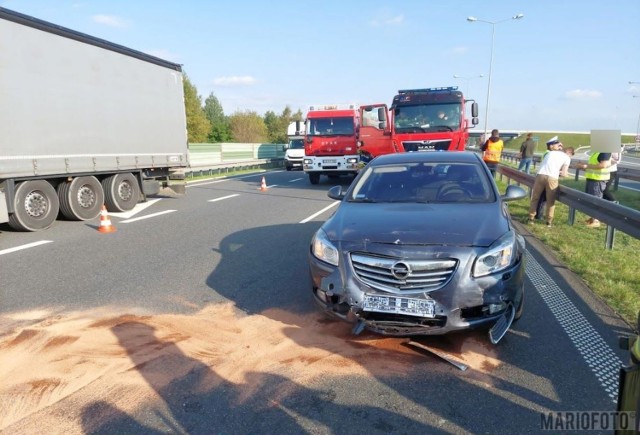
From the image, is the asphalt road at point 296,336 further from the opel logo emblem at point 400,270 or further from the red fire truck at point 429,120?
the red fire truck at point 429,120

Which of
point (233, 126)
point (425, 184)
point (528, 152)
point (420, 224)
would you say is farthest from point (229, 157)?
point (233, 126)

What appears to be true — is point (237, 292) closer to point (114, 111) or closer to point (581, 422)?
point (581, 422)

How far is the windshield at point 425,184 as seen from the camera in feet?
15.5

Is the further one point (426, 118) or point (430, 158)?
point (426, 118)

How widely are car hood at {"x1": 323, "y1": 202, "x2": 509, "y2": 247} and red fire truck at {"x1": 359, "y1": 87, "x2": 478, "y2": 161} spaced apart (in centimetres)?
991

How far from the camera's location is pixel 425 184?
5012 millimetres

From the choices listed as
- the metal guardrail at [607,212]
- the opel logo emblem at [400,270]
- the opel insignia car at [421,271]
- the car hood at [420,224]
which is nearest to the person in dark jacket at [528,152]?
the metal guardrail at [607,212]

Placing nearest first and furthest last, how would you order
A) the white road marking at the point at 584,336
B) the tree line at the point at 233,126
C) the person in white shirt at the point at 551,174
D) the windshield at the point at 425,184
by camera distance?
the white road marking at the point at 584,336 → the windshield at the point at 425,184 → the person in white shirt at the point at 551,174 → the tree line at the point at 233,126

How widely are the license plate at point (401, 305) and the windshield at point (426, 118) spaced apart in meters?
11.6

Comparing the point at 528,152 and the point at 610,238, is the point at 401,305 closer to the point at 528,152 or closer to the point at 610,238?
the point at 610,238

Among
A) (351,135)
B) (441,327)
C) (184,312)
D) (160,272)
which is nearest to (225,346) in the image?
(184,312)

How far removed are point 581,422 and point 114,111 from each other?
10788 mm

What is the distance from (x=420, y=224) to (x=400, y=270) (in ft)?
1.98

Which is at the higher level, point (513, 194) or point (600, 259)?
point (513, 194)
